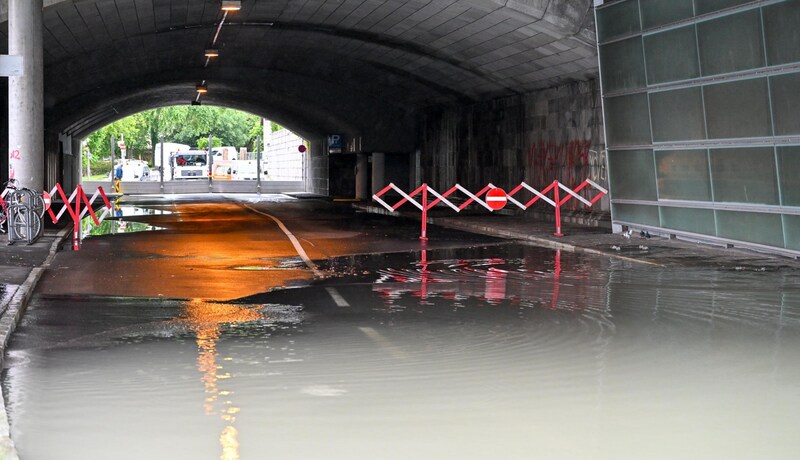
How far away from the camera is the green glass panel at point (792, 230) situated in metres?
19.0

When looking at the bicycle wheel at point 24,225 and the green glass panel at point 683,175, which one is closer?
the bicycle wheel at point 24,225

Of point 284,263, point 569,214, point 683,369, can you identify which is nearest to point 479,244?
point 284,263

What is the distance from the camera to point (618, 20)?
24.3 m

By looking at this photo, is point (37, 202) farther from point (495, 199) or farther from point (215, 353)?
point (215, 353)

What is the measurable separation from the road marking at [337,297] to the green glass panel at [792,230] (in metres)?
8.77

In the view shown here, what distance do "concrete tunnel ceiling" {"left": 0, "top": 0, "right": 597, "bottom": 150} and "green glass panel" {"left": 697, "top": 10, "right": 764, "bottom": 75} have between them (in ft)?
15.8

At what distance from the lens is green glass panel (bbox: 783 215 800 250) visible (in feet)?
62.2

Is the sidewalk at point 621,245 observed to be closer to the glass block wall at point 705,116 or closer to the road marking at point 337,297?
the glass block wall at point 705,116

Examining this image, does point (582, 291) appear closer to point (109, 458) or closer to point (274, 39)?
point (109, 458)

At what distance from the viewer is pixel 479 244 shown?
23.0 meters

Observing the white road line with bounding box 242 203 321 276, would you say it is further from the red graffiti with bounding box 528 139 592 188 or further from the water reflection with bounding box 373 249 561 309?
the red graffiti with bounding box 528 139 592 188

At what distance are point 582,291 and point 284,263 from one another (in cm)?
588

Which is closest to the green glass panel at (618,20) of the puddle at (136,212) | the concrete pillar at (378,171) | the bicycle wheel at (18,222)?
the bicycle wheel at (18,222)

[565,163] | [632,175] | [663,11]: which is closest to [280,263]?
[663,11]
